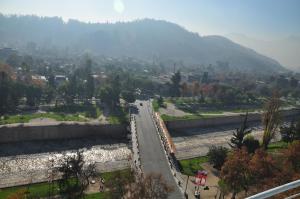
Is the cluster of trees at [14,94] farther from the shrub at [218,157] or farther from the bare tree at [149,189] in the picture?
the bare tree at [149,189]

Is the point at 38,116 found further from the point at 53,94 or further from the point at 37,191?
the point at 37,191

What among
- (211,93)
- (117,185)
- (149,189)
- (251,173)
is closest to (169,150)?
(251,173)

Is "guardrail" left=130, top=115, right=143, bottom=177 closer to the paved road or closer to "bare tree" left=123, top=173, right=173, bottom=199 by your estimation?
the paved road

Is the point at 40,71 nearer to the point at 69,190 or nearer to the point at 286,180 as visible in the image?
the point at 69,190

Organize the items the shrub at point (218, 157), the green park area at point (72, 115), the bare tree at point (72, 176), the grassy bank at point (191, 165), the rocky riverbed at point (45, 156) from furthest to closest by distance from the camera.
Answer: the green park area at point (72, 115) < the shrub at point (218, 157) < the grassy bank at point (191, 165) < the rocky riverbed at point (45, 156) < the bare tree at point (72, 176)

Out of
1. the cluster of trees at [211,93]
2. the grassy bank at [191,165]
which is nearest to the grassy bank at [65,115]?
the grassy bank at [191,165]

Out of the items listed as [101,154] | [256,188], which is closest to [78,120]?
[101,154]

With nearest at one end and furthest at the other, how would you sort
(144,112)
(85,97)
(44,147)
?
(44,147) < (144,112) < (85,97)
